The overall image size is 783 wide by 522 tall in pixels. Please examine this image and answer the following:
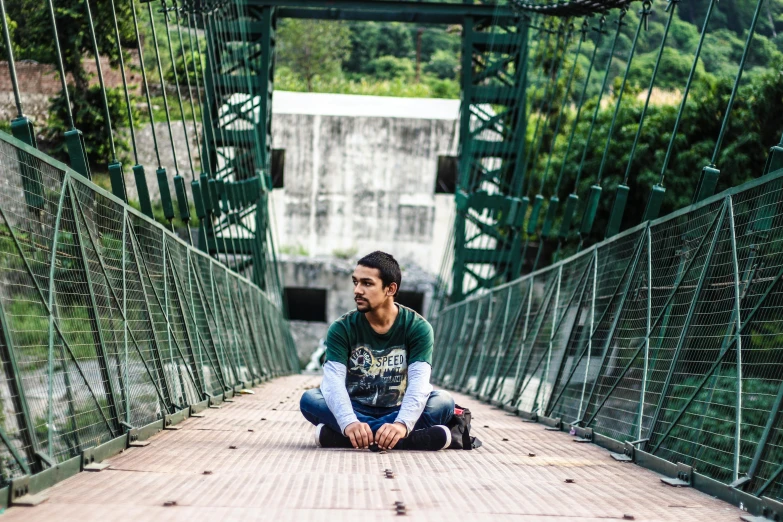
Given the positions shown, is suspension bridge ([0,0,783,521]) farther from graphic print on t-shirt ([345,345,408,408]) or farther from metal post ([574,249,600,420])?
graphic print on t-shirt ([345,345,408,408])

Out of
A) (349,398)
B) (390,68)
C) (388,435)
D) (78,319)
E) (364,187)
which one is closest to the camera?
(78,319)

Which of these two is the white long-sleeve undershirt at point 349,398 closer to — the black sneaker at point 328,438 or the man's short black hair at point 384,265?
the black sneaker at point 328,438

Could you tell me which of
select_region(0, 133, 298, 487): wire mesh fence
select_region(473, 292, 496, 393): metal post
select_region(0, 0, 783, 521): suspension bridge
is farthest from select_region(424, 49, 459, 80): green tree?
select_region(0, 133, 298, 487): wire mesh fence

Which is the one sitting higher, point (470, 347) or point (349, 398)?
point (349, 398)

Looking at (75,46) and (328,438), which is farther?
(75,46)

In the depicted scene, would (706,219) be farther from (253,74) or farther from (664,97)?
(664,97)

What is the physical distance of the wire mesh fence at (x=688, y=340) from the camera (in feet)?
13.1

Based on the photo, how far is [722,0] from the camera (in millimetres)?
29547

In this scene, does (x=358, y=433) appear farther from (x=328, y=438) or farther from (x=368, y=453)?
(x=328, y=438)

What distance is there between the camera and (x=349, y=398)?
188 inches

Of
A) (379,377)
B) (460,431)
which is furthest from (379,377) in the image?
(460,431)

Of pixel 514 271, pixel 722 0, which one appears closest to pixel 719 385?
pixel 514 271

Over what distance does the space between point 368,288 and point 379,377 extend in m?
0.48

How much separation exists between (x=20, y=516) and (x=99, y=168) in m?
15.9
